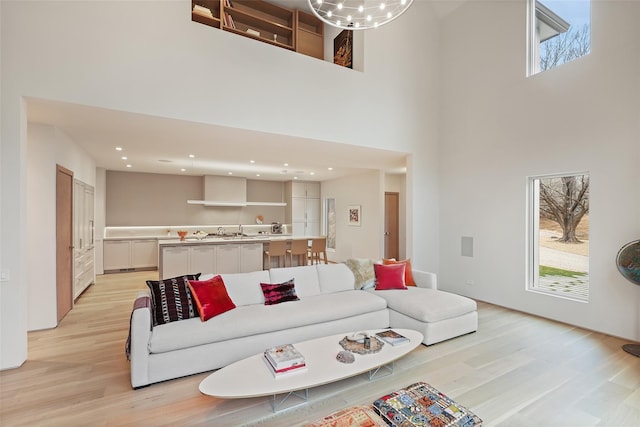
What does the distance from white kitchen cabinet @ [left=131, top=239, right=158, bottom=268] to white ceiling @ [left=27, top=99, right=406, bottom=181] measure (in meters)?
1.91

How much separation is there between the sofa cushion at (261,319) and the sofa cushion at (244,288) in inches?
5.0

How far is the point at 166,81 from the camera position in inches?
141

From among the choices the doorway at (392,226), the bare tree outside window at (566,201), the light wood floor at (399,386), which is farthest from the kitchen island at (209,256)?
the bare tree outside window at (566,201)

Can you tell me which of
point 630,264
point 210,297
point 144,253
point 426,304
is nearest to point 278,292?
point 210,297

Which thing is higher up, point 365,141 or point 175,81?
point 175,81

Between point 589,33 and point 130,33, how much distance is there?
5.74 m

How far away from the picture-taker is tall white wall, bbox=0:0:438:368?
295 centimetres

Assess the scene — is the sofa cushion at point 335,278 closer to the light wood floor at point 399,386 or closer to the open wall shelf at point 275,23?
the light wood floor at point 399,386

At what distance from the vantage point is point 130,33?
3410 mm

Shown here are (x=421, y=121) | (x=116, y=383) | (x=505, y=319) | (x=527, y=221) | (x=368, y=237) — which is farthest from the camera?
→ (x=368, y=237)

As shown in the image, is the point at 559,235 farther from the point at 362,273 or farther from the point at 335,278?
the point at 335,278

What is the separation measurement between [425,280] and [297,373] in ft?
9.22

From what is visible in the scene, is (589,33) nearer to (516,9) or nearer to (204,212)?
(516,9)

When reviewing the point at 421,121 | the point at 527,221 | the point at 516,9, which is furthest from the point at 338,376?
the point at 516,9
